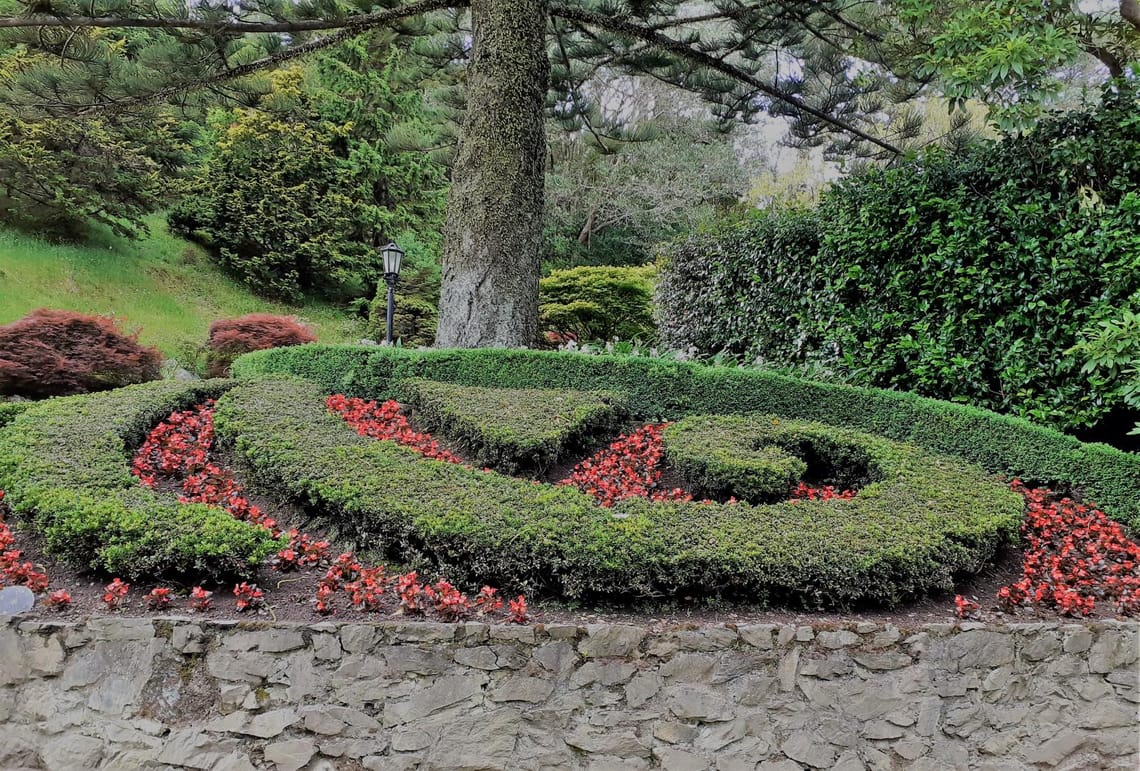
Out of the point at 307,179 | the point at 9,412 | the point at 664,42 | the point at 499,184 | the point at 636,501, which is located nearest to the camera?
the point at 636,501

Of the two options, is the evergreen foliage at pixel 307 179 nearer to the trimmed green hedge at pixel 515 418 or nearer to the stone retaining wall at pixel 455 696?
the trimmed green hedge at pixel 515 418

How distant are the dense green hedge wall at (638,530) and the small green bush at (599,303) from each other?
7359 mm

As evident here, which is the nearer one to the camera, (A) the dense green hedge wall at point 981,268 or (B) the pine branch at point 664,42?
(A) the dense green hedge wall at point 981,268

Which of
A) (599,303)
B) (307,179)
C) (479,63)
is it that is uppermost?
(307,179)

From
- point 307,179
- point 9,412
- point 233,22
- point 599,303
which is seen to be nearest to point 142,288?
point 307,179

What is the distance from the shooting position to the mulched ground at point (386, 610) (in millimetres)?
2342

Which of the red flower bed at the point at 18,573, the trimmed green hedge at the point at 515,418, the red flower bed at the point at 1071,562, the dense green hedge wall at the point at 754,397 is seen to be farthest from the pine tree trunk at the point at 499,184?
the red flower bed at the point at 1071,562

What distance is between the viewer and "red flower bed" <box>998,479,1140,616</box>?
272 cm

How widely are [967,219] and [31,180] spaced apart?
488 inches

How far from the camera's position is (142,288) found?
11.1 metres

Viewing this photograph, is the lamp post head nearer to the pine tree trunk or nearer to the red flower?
the pine tree trunk

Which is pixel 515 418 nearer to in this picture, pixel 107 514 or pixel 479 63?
pixel 107 514

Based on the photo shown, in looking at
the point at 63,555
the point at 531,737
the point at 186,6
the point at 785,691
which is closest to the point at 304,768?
the point at 531,737

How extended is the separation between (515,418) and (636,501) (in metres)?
1.12
